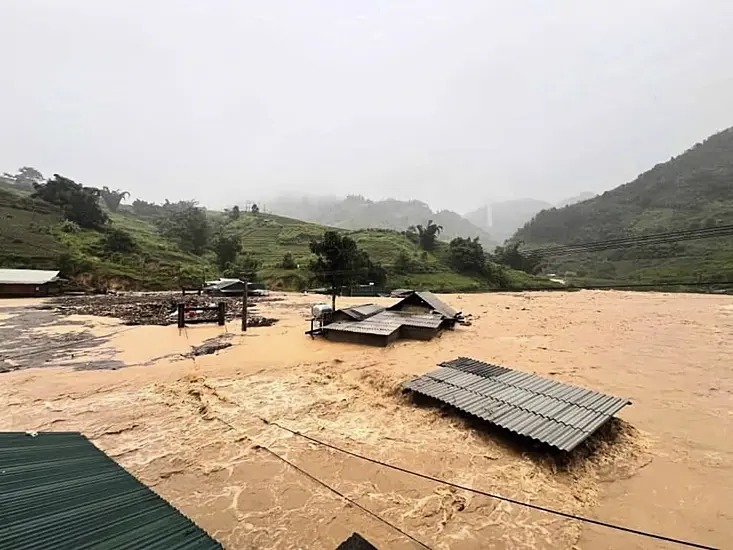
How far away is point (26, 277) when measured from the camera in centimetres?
3653

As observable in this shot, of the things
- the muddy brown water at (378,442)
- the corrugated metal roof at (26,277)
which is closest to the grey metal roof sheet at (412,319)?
the muddy brown water at (378,442)

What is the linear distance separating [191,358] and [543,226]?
114m

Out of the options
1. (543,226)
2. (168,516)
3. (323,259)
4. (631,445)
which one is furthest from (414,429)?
(543,226)

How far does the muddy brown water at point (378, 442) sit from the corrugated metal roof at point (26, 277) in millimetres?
23862

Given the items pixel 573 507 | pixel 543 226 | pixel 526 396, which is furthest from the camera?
pixel 543 226

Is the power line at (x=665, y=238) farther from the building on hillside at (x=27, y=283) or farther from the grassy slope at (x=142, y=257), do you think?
the building on hillside at (x=27, y=283)

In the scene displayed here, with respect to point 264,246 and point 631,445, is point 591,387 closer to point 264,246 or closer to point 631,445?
point 631,445

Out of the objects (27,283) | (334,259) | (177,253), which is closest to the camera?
(27,283)

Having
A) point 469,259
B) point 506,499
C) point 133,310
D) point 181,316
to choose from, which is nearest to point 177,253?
point 133,310

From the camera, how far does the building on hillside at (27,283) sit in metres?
35.2

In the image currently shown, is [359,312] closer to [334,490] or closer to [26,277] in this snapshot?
[334,490]

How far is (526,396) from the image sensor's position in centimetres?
1084

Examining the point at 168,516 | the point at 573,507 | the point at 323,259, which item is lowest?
the point at 573,507

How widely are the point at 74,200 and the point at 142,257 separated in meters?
19.6
